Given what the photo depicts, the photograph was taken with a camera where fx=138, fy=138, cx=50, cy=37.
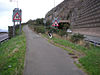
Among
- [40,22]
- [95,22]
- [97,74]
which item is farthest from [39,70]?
[40,22]

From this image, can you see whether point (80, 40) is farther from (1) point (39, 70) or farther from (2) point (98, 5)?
(1) point (39, 70)

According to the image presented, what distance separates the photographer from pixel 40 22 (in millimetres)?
42406

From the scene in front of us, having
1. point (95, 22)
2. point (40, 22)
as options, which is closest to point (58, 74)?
point (95, 22)

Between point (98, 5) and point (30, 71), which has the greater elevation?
point (98, 5)

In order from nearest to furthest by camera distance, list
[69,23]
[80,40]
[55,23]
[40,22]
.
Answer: [80,40] → [55,23] → [69,23] → [40,22]

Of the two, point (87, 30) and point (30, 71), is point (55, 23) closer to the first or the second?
point (87, 30)

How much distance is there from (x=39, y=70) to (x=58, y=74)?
0.90m

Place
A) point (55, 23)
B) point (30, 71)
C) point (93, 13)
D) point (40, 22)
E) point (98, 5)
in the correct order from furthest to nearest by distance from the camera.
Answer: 1. point (40, 22)
2. point (93, 13)
3. point (98, 5)
4. point (55, 23)
5. point (30, 71)

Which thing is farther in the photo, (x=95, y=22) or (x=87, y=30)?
(x=87, y=30)

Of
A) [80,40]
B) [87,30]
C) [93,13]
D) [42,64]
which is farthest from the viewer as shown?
[87,30]

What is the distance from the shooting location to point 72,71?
586 centimetres

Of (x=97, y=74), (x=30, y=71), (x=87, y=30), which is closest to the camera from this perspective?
(x=97, y=74)

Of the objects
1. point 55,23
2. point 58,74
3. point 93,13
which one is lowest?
point 58,74

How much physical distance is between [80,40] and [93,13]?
28.3ft
